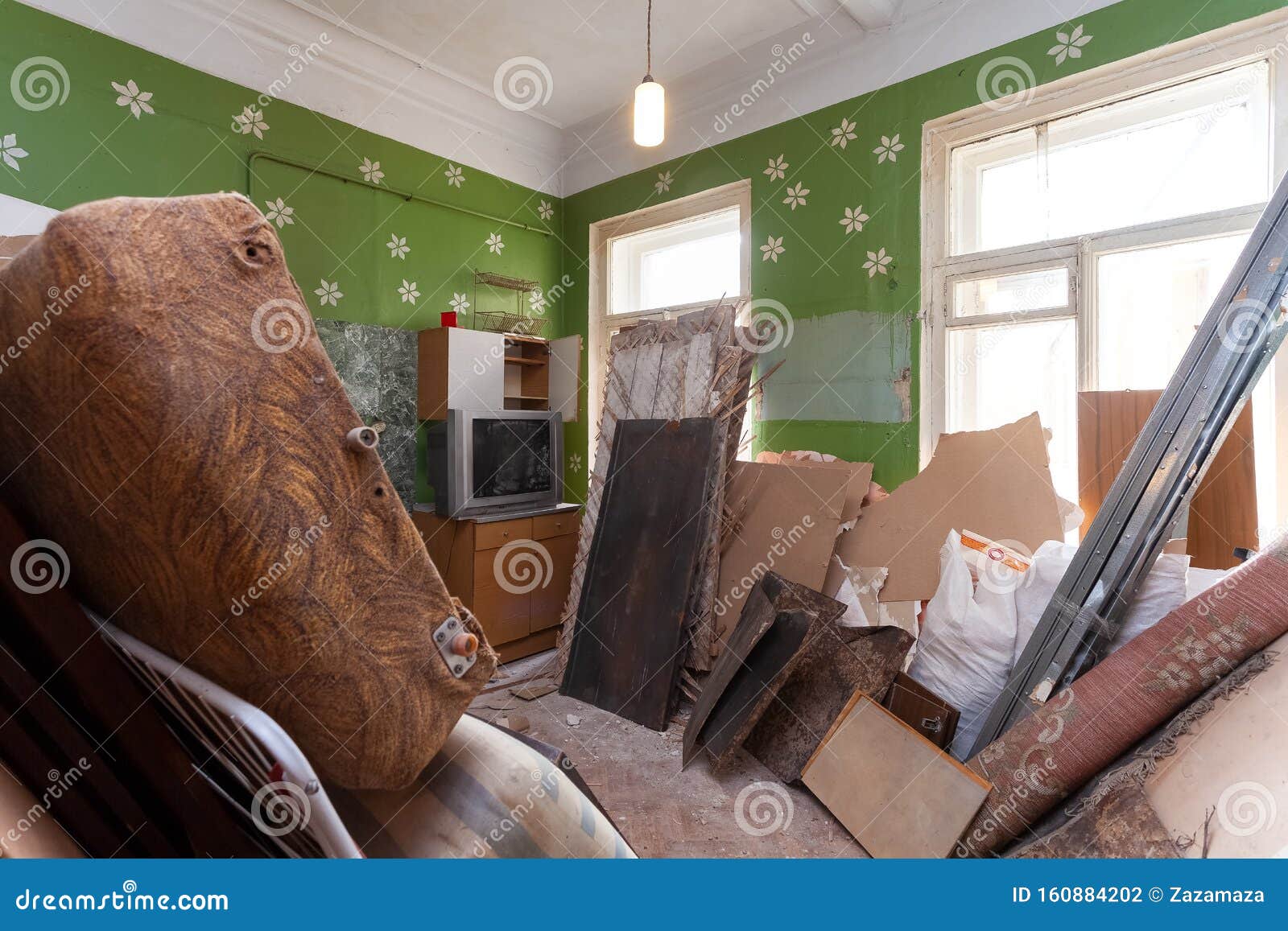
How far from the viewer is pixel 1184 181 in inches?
102

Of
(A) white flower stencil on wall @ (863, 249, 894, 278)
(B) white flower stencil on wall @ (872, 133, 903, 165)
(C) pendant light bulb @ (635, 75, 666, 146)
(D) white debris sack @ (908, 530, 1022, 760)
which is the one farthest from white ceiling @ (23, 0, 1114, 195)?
(D) white debris sack @ (908, 530, 1022, 760)

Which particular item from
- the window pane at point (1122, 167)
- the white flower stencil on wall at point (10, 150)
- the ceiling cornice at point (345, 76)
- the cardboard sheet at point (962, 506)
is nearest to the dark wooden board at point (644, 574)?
the cardboard sheet at point (962, 506)

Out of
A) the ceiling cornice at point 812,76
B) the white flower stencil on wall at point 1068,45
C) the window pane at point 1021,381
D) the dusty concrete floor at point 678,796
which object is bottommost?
the dusty concrete floor at point 678,796

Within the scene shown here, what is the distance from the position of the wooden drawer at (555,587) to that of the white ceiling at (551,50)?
8.11ft

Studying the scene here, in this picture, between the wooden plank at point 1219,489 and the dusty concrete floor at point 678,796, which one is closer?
the dusty concrete floor at point 678,796

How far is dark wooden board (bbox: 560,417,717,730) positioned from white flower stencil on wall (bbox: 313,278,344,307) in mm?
1784

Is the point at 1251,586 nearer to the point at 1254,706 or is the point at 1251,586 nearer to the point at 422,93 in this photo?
the point at 1254,706

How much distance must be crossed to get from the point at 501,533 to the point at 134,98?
2.61 meters

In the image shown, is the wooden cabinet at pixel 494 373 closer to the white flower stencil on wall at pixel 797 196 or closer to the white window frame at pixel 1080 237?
the white flower stencil on wall at pixel 797 196

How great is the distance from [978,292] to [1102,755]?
2.15 m

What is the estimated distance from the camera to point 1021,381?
2.99 metres

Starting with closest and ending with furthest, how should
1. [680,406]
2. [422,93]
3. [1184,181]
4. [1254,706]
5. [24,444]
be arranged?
[24,444], [1254,706], [1184,181], [680,406], [422,93]

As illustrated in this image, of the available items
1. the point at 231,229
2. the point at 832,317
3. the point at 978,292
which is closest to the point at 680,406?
the point at 832,317

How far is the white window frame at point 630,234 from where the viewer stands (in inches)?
151
